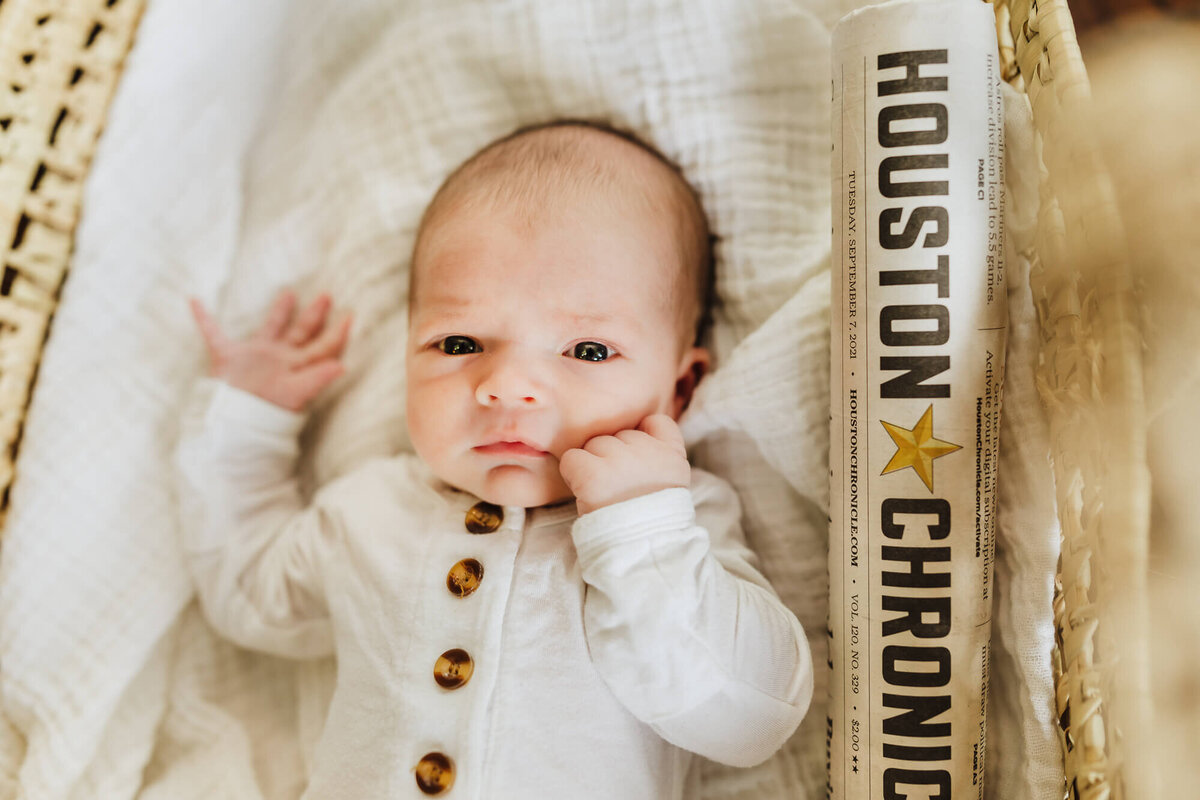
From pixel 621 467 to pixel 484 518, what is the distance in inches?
6.8

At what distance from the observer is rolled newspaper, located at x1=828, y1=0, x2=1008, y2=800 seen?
740mm

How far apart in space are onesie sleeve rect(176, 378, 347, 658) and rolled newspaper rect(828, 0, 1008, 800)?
Answer: 24.6 inches

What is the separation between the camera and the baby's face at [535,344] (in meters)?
Result: 0.86

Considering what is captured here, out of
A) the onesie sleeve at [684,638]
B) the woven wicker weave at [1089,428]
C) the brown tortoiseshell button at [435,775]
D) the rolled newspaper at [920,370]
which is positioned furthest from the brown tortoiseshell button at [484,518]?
the woven wicker weave at [1089,428]

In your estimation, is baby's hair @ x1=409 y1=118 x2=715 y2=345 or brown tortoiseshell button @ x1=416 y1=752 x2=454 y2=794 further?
baby's hair @ x1=409 y1=118 x2=715 y2=345

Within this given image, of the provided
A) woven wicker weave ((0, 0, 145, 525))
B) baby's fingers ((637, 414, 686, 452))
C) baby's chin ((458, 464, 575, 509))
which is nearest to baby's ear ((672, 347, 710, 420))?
baby's fingers ((637, 414, 686, 452))

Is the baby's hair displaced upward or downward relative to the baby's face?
upward

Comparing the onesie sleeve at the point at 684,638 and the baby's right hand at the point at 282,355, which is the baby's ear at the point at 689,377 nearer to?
the onesie sleeve at the point at 684,638

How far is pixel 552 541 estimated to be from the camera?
91 cm

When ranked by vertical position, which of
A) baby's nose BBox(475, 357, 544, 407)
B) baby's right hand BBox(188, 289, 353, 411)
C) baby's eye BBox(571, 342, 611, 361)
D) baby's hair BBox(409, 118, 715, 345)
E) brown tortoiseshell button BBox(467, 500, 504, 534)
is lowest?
brown tortoiseshell button BBox(467, 500, 504, 534)

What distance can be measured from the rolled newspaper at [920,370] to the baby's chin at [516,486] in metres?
0.30

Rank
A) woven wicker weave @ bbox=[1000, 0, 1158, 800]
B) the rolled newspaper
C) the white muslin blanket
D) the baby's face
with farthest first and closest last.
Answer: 1. the white muslin blanket
2. the baby's face
3. the rolled newspaper
4. woven wicker weave @ bbox=[1000, 0, 1158, 800]

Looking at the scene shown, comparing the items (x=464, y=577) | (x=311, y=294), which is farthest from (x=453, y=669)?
(x=311, y=294)

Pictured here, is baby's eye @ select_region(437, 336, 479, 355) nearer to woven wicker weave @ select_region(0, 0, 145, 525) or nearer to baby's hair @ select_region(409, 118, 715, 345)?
baby's hair @ select_region(409, 118, 715, 345)
